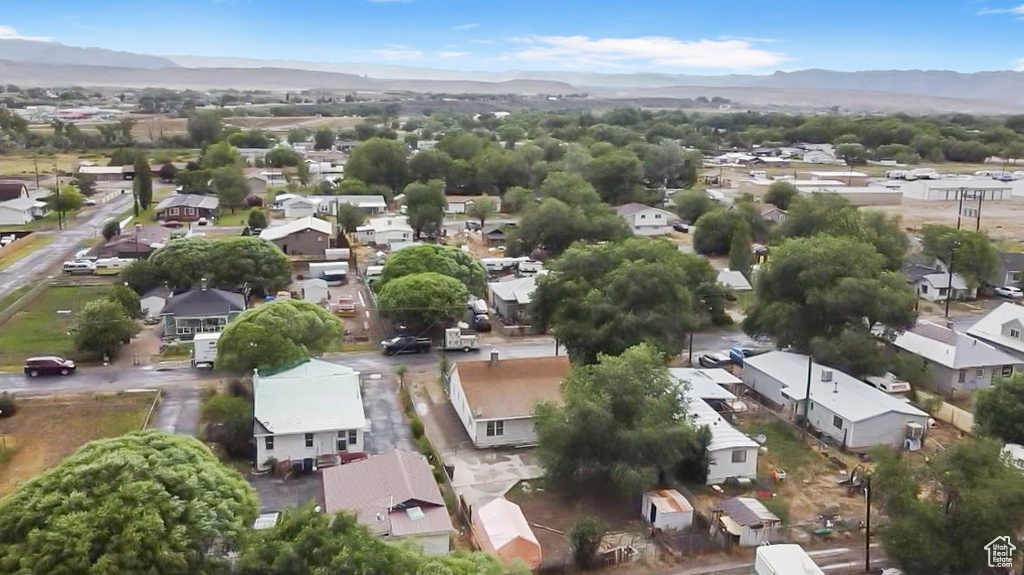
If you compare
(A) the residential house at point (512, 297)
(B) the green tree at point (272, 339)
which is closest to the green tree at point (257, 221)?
(A) the residential house at point (512, 297)

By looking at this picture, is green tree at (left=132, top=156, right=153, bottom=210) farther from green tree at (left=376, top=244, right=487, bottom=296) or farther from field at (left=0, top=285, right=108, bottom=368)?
green tree at (left=376, top=244, right=487, bottom=296)

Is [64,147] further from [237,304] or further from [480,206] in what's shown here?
[237,304]

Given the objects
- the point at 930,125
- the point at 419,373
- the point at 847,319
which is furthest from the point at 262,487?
the point at 930,125

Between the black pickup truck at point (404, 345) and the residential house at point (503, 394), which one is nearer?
the residential house at point (503, 394)

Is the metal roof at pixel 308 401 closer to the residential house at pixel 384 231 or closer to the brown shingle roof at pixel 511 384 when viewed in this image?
the brown shingle roof at pixel 511 384

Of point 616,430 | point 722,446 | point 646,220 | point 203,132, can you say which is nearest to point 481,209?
point 646,220

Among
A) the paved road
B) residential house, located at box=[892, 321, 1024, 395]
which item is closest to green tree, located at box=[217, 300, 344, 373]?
residential house, located at box=[892, 321, 1024, 395]
